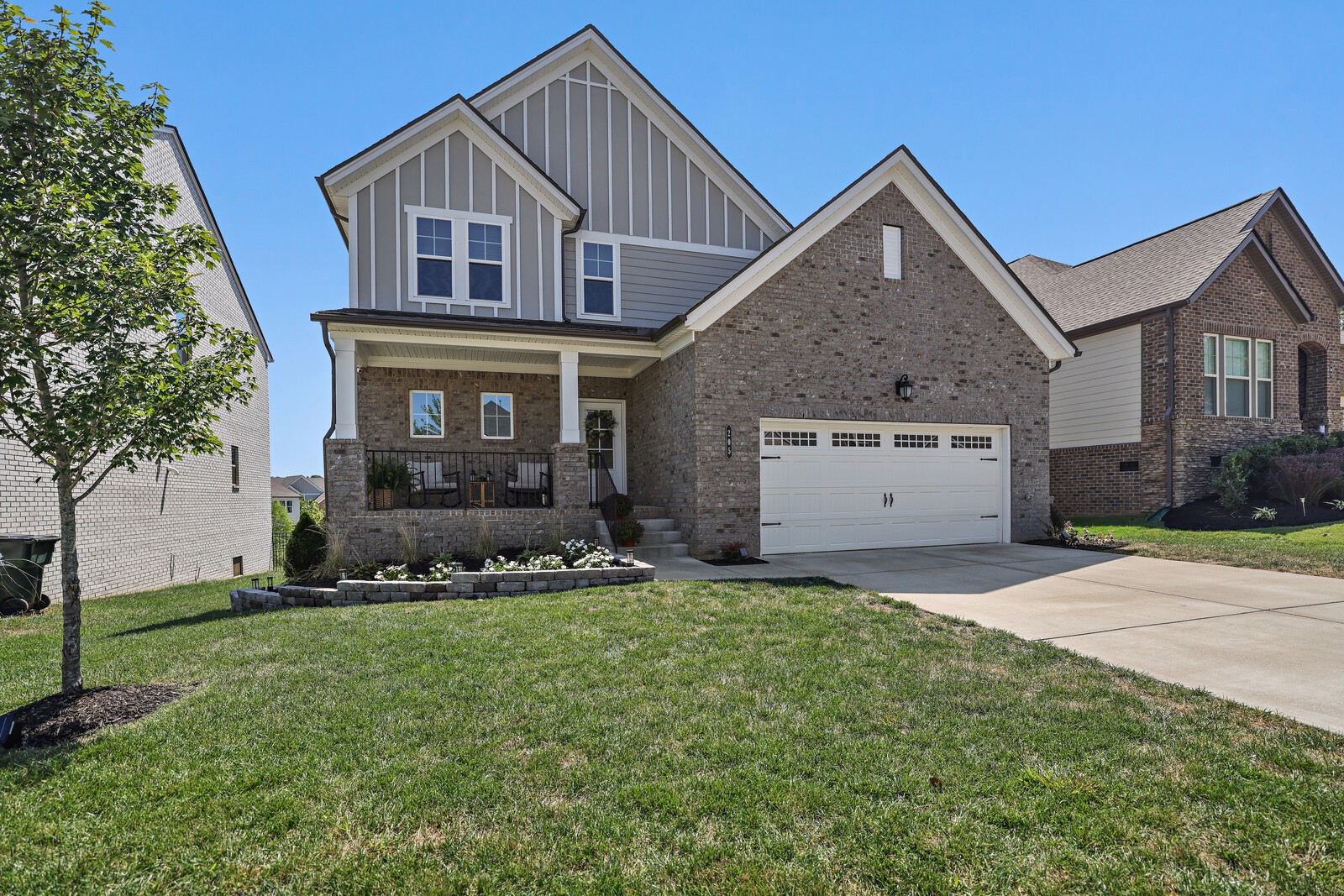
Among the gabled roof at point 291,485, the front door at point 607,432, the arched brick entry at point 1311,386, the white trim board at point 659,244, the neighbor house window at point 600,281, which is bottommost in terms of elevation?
the gabled roof at point 291,485

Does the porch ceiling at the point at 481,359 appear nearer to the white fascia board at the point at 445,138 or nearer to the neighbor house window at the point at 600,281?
the neighbor house window at the point at 600,281

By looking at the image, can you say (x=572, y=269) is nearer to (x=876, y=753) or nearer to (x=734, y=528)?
(x=734, y=528)

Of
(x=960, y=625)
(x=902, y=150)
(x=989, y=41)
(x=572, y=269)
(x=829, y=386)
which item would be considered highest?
(x=989, y=41)

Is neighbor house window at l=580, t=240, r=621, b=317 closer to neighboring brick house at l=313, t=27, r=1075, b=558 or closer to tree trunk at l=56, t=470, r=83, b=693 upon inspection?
neighboring brick house at l=313, t=27, r=1075, b=558

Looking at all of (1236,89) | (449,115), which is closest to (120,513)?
(449,115)

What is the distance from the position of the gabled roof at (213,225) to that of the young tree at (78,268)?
10.5m

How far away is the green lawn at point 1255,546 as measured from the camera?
9680 millimetres

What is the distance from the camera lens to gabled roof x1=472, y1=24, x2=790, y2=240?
44.8ft

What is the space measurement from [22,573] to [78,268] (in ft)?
26.2

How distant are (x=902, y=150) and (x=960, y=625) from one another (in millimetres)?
9199

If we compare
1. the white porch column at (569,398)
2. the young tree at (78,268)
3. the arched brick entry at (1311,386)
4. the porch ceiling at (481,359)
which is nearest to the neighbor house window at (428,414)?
the porch ceiling at (481,359)

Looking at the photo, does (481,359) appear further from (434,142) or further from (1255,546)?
(1255,546)

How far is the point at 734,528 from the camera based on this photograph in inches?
443

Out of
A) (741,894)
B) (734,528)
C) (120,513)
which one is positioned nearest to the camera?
(741,894)
